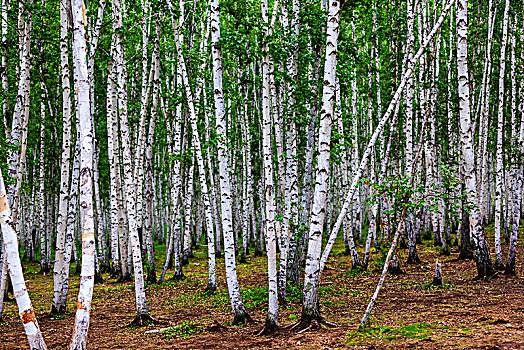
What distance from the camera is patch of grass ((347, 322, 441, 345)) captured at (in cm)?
720

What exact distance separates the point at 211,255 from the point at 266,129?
6338 millimetres

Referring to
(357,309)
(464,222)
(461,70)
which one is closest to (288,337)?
(357,309)

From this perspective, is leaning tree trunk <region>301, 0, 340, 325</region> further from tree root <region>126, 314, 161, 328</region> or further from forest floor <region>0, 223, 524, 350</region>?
tree root <region>126, 314, 161, 328</region>

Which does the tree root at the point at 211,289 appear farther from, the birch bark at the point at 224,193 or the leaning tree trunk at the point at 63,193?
the birch bark at the point at 224,193

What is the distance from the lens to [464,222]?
16.0 metres

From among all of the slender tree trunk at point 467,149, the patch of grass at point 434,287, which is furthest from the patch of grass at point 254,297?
the slender tree trunk at point 467,149

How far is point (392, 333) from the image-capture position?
7.52 m

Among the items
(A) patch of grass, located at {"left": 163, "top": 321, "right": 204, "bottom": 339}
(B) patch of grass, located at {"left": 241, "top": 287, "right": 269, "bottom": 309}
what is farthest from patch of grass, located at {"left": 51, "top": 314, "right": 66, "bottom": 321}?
(B) patch of grass, located at {"left": 241, "top": 287, "right": 269, "bottom": 309}

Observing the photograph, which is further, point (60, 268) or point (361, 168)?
point (60, 268)

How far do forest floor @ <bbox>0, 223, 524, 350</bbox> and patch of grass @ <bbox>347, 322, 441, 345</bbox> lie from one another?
2 cm

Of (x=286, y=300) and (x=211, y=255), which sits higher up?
(x=211, y=255)

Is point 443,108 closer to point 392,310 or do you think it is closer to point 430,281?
point 430,281

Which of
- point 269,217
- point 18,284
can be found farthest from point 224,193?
point 18,284

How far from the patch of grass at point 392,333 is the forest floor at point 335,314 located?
17 mm
